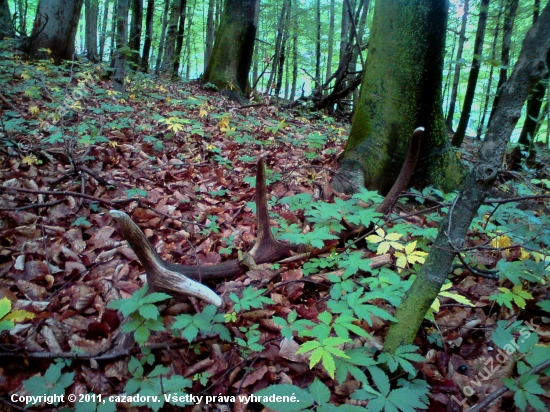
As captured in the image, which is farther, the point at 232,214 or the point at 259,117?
the point at 259,117

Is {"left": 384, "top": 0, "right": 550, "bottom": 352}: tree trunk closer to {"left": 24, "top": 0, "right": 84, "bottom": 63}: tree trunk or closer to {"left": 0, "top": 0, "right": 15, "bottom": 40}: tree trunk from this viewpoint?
{"left": 24, "top": 0, "right": 84, "bottom": 63}: tree trunk

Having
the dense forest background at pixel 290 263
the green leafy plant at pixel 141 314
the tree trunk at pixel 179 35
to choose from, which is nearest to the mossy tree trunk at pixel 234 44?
the tree trunk at pixel 179 35

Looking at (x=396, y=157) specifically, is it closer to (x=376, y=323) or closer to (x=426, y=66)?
(x=426, y=66)

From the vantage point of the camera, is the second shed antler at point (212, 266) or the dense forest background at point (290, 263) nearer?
the dense forest background at point (290, 263)

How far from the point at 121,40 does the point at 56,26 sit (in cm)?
339

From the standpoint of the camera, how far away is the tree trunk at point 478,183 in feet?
3.62

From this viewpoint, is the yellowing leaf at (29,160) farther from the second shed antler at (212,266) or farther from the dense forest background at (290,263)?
the second shed antler at (212,266)

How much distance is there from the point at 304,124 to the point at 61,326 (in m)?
5.74

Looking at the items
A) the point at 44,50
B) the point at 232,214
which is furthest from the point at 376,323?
the point at 44,50

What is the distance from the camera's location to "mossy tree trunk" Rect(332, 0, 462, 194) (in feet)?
10.4

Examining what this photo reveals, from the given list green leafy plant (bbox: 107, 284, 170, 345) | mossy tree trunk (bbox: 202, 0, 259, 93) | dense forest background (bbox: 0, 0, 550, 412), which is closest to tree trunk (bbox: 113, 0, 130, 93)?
dense forest background (bbox: 0, 0, 550, 412)

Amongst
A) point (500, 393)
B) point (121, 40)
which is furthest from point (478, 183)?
point (121, 40)

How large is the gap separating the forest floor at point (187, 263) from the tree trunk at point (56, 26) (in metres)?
4.48

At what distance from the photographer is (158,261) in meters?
2.05
